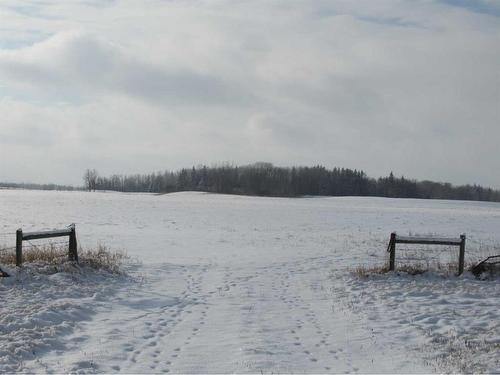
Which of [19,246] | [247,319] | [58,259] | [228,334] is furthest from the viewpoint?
[58,259]

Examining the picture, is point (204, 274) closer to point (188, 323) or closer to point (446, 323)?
point (188, 323)

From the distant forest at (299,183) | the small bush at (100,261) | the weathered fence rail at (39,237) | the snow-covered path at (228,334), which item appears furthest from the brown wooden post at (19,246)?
the distant forest at (299,183)

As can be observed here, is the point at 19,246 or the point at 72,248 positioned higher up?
the point at 19,246

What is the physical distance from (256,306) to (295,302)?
1055 millimetres

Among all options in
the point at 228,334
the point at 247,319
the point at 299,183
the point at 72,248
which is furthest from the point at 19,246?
the point at 299,183

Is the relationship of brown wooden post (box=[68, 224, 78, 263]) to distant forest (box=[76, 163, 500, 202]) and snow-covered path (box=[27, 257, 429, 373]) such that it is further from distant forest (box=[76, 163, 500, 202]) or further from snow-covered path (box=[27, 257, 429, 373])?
distant forest (box=[76, 163, 500, 202])

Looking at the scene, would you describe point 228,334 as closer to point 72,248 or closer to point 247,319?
point 247,319

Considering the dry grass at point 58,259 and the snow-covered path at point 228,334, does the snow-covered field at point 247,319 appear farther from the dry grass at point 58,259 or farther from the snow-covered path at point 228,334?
the dry grass at point 58,259

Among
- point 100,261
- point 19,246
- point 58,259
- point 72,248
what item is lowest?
point 100,261

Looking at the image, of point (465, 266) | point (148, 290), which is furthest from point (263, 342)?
point (465, 266)

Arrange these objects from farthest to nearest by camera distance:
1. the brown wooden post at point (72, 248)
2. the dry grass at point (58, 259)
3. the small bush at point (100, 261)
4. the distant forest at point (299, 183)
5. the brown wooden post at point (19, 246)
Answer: the distant forest at point (299, 183) → the small bush at point (100, 261) → the brown wooden post at point (72, 248) → the dry grass at point (58, 259) → the brown wooden post at point (19, 246)

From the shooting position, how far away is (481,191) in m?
181

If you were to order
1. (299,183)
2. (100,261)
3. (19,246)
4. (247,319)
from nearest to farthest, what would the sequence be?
1. (247,319)
2. (19,246)
3. (100,261)
4. (299,183)

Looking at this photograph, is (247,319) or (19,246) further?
(19,246)
